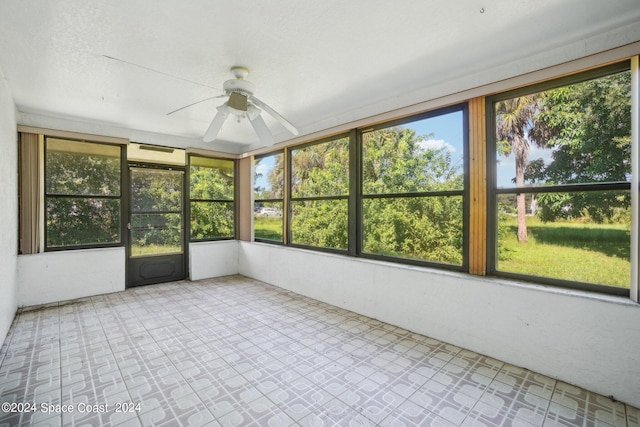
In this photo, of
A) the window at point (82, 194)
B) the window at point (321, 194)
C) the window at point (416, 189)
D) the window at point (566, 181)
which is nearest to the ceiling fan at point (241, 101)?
the window at point (416, 189)

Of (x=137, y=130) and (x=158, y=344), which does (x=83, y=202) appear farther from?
(x=158, y=344)

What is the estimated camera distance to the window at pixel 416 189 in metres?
3.20

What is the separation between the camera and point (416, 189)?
3.58m

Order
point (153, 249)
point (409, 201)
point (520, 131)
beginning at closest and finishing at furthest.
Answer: point (520, 131)
point (409, 201)
point (153, 249)

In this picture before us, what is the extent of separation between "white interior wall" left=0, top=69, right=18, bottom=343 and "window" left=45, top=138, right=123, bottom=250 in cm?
51

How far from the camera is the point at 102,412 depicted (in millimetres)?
1964

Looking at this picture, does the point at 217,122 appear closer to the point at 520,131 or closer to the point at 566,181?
the point at 520,131

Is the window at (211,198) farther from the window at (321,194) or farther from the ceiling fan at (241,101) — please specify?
the ceiling fan at (241,101)

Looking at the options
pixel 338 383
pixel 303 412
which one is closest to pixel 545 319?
pixel 338 383

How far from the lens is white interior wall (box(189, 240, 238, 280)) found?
5.61 metres

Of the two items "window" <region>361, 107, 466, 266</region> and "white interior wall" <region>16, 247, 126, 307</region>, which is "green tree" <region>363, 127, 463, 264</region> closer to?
"window" <region>361, 107, 466, 266</region>

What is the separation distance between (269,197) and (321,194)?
142 centimetres

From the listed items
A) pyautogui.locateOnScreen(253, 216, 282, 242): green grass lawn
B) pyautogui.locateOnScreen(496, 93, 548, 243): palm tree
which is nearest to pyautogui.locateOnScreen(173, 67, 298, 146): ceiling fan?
pyautogui.locateOnScreen(496, 93, 548, 243): palm tree

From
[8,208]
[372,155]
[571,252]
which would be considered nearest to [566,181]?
[571,252]
